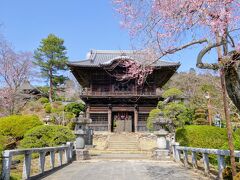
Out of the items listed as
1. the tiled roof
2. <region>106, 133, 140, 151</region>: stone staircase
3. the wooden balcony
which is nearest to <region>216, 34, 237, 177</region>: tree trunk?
the tiled roof

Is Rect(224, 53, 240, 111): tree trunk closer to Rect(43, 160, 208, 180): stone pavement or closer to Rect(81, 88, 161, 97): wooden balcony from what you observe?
Rect(43, 160, 208, 180): stone pavement

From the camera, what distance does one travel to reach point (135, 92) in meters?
31.5

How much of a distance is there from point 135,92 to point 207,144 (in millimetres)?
16059

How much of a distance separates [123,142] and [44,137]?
12.9 metres

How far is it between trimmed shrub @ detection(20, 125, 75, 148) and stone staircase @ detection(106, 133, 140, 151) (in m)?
9.68

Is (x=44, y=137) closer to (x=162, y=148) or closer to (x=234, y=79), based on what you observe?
(x=162, y=148)

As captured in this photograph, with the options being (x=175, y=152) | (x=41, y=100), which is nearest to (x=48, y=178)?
(x=175, y=152)

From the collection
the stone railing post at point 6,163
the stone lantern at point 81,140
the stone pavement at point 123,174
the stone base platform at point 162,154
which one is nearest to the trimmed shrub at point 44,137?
the stone lantern at point 81,140

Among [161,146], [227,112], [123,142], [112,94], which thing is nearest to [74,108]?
[112,94]

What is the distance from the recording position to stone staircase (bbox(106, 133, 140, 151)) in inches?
1001

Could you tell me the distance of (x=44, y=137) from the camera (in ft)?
51.6

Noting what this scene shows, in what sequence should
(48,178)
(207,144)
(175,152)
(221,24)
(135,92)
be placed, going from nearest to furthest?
(221,24), (48,178), (175,152), (207,144), (135,92)

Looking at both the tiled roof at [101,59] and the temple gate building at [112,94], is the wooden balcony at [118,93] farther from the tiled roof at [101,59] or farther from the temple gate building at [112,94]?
the tiled roof at [101,59]

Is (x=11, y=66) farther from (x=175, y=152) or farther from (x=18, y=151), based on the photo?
(x=18, y=151)
